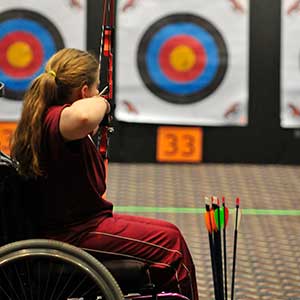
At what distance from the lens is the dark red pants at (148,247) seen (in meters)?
1.68

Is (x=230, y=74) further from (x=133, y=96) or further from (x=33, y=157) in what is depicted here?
(x=33, y=157)

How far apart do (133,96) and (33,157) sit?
2639 mm

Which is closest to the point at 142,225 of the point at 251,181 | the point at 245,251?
the point at 245,251

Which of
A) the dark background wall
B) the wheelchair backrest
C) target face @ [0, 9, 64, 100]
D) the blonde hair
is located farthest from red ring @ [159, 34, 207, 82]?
the wheelchair backrest

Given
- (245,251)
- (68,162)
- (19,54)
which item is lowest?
(245,251)

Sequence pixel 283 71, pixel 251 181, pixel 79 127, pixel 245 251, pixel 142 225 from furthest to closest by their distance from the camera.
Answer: pixel 283 71
pixel 251 181
pixel 245 251
pixel 142 225
pixel 79 127

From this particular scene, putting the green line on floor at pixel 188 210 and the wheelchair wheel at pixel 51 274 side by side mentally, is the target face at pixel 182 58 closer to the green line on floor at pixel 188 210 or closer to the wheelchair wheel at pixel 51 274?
the green line on floor at pixel 188 210

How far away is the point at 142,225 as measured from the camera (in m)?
1.74

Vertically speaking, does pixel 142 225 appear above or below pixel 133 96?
below

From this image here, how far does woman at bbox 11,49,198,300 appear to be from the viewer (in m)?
1.65

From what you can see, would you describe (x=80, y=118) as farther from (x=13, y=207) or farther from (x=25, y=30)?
(x=25, y=30)

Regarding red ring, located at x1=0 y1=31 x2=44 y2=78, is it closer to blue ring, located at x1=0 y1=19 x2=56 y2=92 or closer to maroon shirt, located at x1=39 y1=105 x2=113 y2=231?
blue ring, located at x1=0 y1=19 x2=56 y2=92

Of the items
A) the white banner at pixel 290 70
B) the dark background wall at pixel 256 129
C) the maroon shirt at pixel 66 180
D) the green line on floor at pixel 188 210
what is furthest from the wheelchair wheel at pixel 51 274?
the white banner at pixel 290 70

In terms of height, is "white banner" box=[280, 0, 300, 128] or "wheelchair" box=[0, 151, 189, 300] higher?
"white banner" box=[280, 0, 300, 128]
